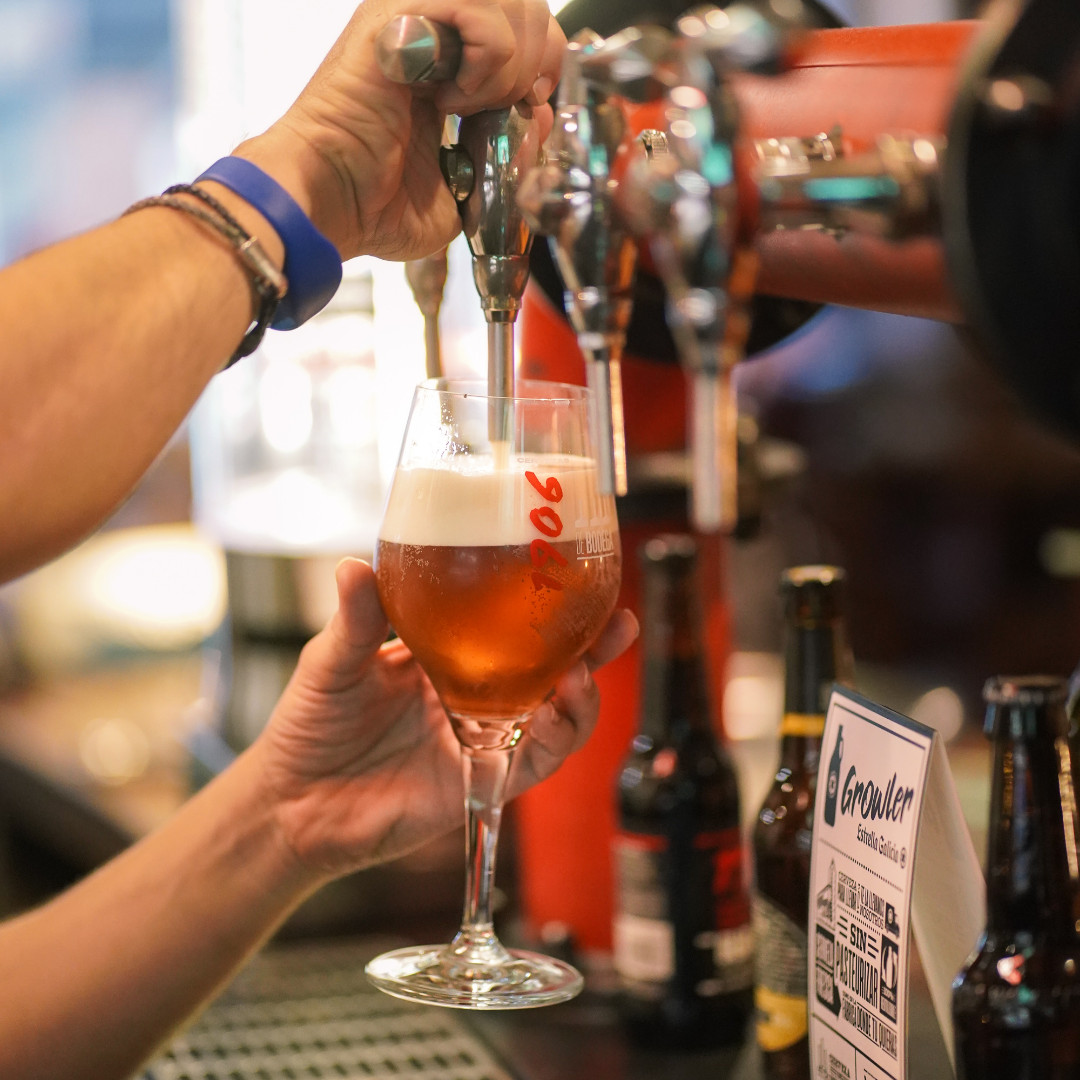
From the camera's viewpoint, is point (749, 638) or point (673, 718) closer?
point (673, 718)

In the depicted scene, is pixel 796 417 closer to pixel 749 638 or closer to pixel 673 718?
pixel 749 638

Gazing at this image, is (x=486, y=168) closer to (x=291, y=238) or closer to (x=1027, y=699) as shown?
(x=291, y=238)

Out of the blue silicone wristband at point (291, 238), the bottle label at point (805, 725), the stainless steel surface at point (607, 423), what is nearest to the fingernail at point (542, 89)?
the blue silicone wristband at point (291, 238)

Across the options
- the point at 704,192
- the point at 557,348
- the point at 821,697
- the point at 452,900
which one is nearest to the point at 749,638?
the point at 452,900

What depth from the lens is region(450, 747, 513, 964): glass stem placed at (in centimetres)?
85

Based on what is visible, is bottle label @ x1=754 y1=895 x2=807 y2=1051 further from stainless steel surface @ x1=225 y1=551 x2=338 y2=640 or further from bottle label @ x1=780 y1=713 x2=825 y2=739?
stainless steel surface @ x1=225 y1=551 x2=338 y2=640

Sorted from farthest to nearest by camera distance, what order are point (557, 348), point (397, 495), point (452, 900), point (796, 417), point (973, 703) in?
point (796, 417) → point (973, 703) → point (452, 900) → point (557, 348) → point (397, 495)

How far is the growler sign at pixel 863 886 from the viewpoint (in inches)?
27.7

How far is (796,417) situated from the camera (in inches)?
146

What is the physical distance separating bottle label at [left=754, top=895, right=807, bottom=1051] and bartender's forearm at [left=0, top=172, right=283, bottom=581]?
527 millimetres

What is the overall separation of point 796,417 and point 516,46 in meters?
3.04

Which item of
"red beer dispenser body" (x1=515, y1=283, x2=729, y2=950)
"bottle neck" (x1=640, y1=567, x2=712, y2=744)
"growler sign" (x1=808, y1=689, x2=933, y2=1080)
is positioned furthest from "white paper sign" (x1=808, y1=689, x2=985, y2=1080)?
"red beer dispenser body" (x1=515, y1=283, x2=729, y2=950)

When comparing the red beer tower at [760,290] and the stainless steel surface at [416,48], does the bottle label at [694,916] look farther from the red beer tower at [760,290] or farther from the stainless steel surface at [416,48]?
the stainless steel surface at [416,48]

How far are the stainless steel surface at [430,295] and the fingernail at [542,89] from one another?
13cm
